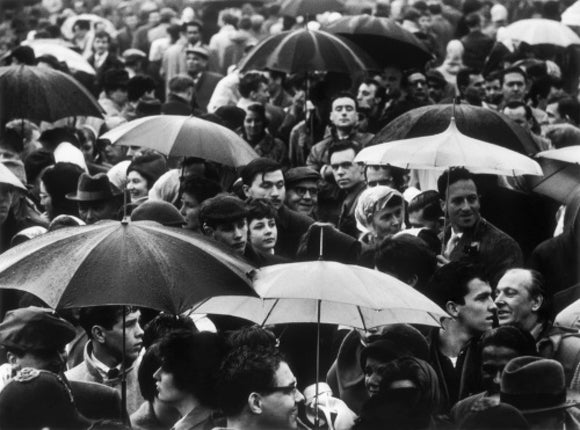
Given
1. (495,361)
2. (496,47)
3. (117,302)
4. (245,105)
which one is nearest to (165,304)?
(117,302)

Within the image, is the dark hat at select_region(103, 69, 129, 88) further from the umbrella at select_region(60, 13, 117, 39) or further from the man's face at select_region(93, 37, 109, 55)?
the umbrella at select_region(60, 13, 117, 39)

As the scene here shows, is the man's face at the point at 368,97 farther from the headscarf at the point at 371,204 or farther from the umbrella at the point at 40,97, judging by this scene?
the headscarf at the point at 371,204

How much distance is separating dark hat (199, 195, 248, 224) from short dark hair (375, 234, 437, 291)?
0.91 m

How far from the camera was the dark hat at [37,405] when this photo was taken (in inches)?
240

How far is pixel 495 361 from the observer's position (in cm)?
750

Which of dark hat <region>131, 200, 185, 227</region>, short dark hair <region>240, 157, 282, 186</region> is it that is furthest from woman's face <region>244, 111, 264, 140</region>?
dark hat <region>131, 200, 185, 227</region>

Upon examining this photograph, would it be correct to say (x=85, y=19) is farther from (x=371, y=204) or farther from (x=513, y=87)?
(x=371, y=204)

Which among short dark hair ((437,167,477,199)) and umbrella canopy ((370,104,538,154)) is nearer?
short dark hair ((437,167,477,199))

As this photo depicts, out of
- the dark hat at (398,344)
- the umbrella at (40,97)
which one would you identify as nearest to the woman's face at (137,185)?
the umbrella at (40,97)

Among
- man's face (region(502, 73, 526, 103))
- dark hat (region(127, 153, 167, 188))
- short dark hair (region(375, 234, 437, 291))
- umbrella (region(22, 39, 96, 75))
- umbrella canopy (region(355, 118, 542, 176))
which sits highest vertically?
umbrella canopy (region(355, 118, 542, 176))

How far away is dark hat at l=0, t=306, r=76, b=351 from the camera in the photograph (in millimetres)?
6926

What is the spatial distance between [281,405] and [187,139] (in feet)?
15.5

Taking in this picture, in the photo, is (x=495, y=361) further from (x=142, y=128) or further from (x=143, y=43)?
(x=143, y=43)

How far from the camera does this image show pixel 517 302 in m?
8.72
